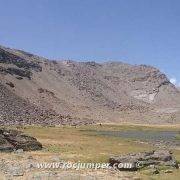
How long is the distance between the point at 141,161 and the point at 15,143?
66.5 feet

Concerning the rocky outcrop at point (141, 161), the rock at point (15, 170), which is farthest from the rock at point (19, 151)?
the rocky outcrop at point (141, 161)

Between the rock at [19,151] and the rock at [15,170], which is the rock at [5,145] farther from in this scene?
the rock at [15,170]

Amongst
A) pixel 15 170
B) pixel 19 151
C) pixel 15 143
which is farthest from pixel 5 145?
pixel 15 170

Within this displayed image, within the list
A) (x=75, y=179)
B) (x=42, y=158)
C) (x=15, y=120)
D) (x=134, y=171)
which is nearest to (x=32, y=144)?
(x=42, y=158)

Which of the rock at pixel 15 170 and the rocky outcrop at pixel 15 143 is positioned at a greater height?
the rocky outcrop at pixel 15 143

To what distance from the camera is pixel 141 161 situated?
138ft

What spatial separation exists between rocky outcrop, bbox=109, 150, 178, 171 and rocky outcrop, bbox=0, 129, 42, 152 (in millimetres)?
15448

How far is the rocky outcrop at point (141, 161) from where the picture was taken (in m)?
41.0

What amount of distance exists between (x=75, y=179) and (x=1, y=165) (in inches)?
370

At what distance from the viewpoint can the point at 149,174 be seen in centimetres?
3841

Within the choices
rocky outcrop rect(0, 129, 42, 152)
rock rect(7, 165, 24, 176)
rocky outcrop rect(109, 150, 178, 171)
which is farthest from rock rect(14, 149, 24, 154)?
rocky outcrop rect(109, 150, 178, 171)

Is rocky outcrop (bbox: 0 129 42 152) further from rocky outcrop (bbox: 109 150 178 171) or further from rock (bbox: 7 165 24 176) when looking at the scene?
rocky outcrop (bbox: 109 150 178 171)

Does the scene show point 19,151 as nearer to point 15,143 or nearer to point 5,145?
point 5,145

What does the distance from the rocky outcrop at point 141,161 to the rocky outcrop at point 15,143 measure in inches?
608
